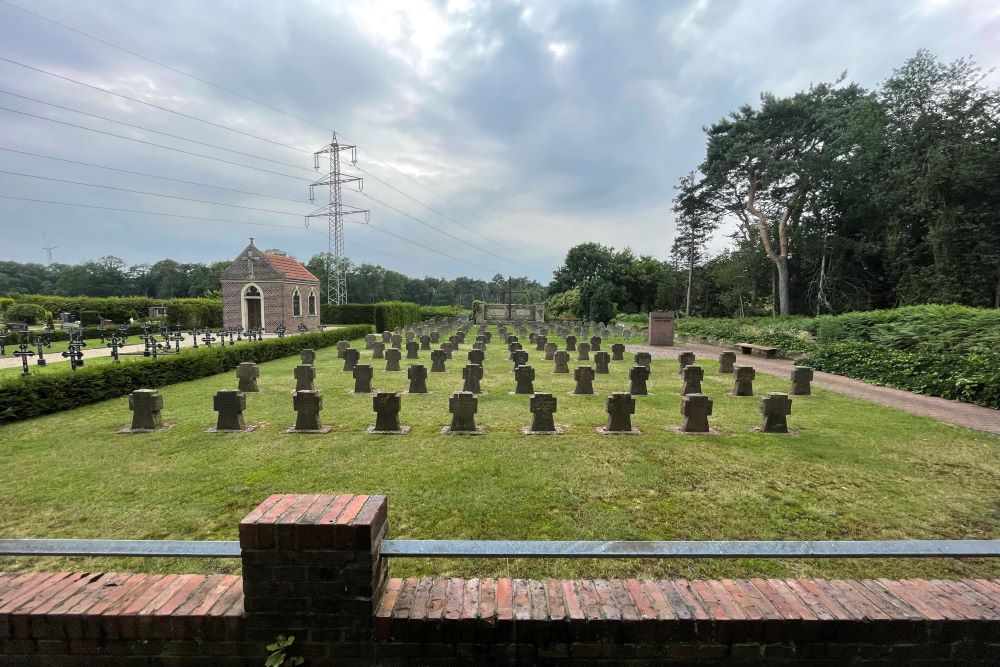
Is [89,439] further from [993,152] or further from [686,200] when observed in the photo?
[686,200]

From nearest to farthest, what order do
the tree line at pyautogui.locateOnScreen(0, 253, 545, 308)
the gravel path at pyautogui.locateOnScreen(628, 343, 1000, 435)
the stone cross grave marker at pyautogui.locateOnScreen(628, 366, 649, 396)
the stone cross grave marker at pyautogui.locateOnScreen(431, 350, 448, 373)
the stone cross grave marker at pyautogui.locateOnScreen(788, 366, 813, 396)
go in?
the gravel path at pyautogui.locateOnScreen(628, 343, 1000, 435), the stone cross grave marker at pyautogui.locateOnScreen(788, 366, 813, 396), the stone cross grave marker at pyautogui.locateOnScreen(628, 366, 649, 396), the stone cross grave marker at pyautogui.locateOnScreen(431, 350, 448, 373), the tree line at pyautogui.locateOnScreen(0, 253, 545, 308)

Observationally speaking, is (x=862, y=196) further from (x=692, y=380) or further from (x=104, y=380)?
(x=104, y=380)

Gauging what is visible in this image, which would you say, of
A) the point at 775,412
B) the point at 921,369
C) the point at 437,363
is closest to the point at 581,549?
the point at 775,412

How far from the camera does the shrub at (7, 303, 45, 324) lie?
21203mm

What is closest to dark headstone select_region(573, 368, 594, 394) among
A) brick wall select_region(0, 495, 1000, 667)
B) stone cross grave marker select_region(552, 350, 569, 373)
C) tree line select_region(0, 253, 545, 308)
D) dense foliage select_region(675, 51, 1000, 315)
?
stone cross grave marker select_region(552, 350, 569, 373)

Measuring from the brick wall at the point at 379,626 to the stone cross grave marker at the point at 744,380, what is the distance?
869cm

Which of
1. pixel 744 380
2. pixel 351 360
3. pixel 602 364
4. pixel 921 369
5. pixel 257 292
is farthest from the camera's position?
pixel 257 292

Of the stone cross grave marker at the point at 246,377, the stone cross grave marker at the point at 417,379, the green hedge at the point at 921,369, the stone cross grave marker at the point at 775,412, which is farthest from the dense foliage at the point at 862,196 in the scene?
the stone cross grave marker at the point at 246,377

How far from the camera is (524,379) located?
991 cm

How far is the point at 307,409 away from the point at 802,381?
10.1m

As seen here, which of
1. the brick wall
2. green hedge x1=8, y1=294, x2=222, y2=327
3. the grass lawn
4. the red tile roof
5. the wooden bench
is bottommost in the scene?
the grass lawn

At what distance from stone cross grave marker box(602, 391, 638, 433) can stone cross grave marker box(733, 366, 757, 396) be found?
442 cm

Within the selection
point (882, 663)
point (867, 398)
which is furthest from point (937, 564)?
point (867, 398)

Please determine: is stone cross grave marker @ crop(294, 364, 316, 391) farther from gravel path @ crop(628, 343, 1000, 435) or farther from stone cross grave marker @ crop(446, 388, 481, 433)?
gravel path @ crop(628, 343, 1000, 435)
